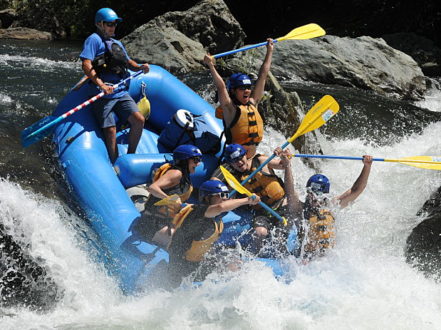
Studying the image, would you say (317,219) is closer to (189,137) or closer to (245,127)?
(245,127)

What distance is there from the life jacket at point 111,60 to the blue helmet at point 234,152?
1.23 m

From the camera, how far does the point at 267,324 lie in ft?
12.9

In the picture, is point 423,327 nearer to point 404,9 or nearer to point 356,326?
point 356,326

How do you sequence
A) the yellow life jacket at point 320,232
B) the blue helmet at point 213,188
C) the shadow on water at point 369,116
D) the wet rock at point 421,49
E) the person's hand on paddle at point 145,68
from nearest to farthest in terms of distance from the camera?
the blue helmet at point 213,188 → the yellow life jacket at point 320,232 → the person's hand on paddle at point 145,68 → the shadow on water at point 369,116 → the wet rock at point 421,49

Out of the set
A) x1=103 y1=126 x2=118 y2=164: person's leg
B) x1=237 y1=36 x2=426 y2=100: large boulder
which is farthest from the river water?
x1=237 y1=36 x2=426 y2=100: large boulder

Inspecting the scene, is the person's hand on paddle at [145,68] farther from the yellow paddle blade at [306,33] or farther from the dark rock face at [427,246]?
Result: the dark rock face at [427,246]

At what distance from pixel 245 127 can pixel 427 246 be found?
1752 millimetres

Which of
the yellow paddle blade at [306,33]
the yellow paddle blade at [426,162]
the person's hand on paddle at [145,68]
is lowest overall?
the yellow paddle blade at [426,162]

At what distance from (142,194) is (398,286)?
6.62 ft

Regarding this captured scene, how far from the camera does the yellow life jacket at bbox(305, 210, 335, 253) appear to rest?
14.3ft

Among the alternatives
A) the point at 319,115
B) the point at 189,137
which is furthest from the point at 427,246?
the point at 189,137

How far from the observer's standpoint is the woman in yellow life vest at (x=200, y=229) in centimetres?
398

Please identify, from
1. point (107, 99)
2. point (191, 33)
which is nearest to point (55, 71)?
point (191, 33)

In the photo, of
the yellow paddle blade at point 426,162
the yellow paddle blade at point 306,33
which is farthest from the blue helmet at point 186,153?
the yellow paddle blade at point 306,33
